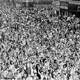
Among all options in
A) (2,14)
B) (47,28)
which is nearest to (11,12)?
(2,14)

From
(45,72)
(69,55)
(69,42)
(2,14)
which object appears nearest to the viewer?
(45,72)

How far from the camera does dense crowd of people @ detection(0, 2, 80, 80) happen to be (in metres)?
3.04

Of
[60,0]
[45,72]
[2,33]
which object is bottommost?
[45,72]

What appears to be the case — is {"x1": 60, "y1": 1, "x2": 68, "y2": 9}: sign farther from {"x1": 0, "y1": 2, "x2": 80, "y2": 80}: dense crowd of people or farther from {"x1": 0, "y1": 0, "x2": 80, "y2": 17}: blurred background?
{"x1": 0, "y1": 2, "x2": 80, "y2": 80}: dense crowd of people

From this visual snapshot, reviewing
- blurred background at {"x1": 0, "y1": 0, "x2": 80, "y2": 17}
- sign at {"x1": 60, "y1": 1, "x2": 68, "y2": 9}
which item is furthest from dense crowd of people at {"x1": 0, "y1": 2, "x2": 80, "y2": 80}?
sign at {"x1": 60, "y1": 1, "x2": 68, "y2": 9}

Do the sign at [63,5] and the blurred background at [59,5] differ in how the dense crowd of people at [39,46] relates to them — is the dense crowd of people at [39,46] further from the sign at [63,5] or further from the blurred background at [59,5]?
the sign at [63,5]

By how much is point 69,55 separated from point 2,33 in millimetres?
1557

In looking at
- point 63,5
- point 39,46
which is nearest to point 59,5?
point 63,5

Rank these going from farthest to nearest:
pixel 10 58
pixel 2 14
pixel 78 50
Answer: pixel 2 14, pixel 78 50, pixel 10 58

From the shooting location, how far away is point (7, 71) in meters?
2.96

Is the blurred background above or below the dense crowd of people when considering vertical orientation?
above

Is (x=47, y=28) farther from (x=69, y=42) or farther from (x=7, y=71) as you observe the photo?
(x=7, y=71)

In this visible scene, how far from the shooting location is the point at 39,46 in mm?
3877

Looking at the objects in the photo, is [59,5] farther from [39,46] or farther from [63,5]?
[39,46]
